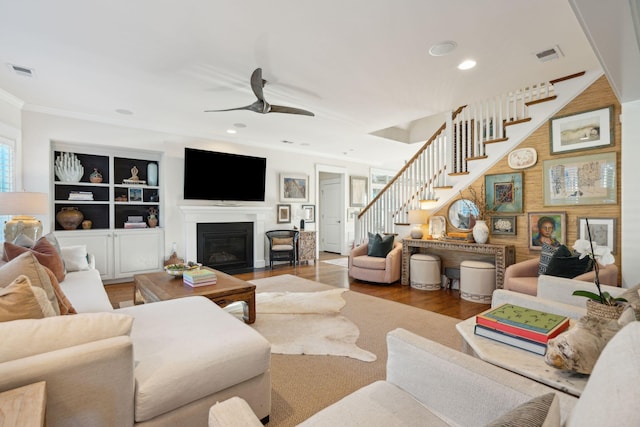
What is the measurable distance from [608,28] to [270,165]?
5.47 m

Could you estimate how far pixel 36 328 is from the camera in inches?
43.9

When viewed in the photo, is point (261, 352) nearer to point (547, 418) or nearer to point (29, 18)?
point (547, 418)

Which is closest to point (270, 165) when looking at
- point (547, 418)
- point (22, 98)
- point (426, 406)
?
point (22, 98)

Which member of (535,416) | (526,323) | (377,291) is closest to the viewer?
(535,416)

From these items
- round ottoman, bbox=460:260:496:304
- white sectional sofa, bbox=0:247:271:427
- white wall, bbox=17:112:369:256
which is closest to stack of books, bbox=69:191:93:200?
white wall, bbox=17:112:369:256

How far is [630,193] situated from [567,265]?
3.12 ft

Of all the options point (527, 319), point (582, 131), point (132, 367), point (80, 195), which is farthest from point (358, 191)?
point (132, 367)

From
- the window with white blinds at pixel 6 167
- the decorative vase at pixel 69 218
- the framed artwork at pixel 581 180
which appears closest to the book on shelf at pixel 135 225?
the decorative vase at pixel 69 218

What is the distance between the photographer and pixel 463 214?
4.46 metres

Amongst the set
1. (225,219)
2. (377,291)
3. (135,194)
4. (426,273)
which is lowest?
(377,291)

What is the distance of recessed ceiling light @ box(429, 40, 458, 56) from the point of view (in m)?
2.62

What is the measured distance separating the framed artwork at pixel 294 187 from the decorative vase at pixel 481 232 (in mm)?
3840

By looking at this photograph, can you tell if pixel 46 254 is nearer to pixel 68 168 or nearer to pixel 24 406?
pixel 24 406

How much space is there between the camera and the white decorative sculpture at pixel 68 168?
4562 mm
